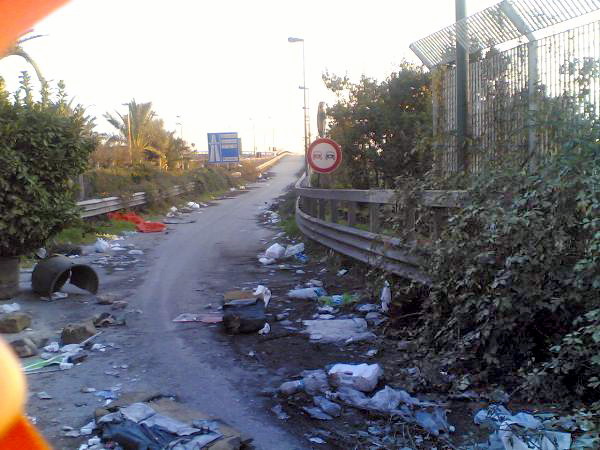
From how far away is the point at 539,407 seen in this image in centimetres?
439

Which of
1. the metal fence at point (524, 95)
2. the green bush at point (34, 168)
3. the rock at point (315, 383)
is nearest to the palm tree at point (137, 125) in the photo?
the green bush at point (34, 168)

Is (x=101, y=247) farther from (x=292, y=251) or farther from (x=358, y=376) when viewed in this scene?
(x=358, y=376)

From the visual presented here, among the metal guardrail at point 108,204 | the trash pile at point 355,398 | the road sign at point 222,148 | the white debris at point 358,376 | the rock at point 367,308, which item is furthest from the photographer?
the road sign at point 222,148

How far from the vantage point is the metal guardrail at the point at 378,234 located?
683 cm

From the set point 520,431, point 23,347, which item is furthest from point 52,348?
point 520,431

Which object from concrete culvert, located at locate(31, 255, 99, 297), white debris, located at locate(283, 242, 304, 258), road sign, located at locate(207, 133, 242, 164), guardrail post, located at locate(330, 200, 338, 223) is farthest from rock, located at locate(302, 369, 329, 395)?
road sign, located at locate(207, 133, 242, 164)

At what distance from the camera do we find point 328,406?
4.93 m

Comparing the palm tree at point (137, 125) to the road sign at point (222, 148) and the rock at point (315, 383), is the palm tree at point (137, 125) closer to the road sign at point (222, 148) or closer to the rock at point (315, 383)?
the road sign at point (222, 148)

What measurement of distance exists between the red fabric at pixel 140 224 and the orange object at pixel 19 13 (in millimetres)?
19218

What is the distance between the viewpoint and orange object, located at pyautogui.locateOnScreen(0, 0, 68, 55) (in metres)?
0.96

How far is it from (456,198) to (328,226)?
5.48 meters

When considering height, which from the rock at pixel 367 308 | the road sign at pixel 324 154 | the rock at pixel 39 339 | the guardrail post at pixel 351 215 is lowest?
the rock at pixel 39 339

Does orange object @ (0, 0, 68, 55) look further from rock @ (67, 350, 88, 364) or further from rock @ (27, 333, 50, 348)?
rock @ (27, 333, 50, 348)

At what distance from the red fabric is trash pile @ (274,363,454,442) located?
14985 millimetres
